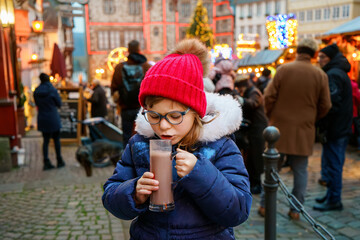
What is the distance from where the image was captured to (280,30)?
705 centimetres

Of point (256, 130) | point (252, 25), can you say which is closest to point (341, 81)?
point (256, 130)

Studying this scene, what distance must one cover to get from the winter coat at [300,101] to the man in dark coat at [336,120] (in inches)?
10.9

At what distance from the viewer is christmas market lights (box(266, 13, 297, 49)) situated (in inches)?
268

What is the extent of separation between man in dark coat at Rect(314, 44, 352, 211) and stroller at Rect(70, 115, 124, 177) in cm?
383

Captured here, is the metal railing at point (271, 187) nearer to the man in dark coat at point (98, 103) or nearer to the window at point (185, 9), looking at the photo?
the man in dark coat at point (98, 103)

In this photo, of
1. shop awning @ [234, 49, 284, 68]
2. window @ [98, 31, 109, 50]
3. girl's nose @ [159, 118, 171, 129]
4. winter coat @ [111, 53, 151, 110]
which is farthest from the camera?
window @ [98, 31, 109, 50]

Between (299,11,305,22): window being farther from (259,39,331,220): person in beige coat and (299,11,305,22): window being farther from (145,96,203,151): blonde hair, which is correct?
(145,96,203,151): blonde hair

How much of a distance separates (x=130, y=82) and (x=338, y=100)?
292 centimetres

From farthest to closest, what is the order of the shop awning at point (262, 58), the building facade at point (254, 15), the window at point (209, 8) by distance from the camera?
the building facade at point (254, 15) → the window at point (209, 8) → the shop awning at point (262, 58)

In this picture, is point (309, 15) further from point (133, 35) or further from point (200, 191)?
point (200, 191)

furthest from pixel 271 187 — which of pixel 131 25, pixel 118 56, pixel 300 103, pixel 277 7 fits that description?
pixel 277 7

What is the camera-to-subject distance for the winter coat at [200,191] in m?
1.33

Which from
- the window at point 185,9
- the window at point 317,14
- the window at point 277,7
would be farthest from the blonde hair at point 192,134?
the window at point 277,7

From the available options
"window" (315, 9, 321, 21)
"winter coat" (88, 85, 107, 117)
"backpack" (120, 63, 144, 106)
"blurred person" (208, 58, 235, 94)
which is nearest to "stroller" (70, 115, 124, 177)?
"backpack" (120, 63, 144, 106)
